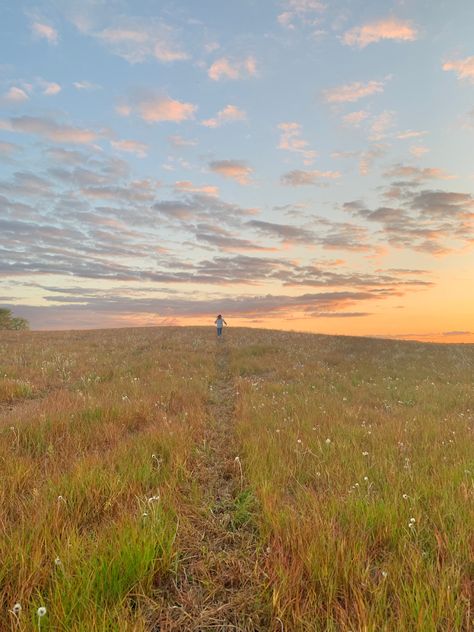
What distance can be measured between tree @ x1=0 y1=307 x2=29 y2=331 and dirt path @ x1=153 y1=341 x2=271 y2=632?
Answer: 78068 millimetres

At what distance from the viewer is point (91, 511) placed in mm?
4305

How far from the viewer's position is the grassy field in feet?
9.41

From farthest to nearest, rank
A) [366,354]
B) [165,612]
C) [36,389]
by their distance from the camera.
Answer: [366,354], [36,389], [165,612]

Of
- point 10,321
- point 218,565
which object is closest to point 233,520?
point 218,565

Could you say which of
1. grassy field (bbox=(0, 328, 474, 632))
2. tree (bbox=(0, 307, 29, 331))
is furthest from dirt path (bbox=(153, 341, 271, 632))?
tree (bbox=(0, 307, 29, 331))

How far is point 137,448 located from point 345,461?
357 cm

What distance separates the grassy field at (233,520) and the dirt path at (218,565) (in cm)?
2

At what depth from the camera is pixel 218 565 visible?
11.5 feet

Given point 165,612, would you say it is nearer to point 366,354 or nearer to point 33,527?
point 33,527

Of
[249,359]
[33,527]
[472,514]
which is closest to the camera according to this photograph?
[33,527]

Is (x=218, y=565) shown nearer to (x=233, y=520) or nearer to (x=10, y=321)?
(x=233, y=520)

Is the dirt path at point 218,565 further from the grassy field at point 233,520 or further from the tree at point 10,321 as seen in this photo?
the tree at point 10,321

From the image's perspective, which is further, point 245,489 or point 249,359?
point 249,359

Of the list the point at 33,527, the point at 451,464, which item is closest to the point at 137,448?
the point at 33,527
